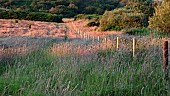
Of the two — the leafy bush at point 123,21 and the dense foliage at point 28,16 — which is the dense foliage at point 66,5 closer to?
the dense foliage at point 28,16

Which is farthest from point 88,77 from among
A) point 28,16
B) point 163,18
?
point 28,16

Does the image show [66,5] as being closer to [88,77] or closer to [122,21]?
[122,21]

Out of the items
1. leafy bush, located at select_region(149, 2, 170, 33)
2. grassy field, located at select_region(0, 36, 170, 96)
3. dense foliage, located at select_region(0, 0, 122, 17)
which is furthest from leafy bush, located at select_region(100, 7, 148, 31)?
grassy field, located at select_region(0, 36, 170, 96)

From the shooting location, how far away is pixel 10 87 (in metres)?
7.93

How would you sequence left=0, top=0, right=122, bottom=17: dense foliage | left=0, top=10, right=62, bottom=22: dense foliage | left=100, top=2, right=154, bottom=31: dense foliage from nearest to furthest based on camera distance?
left=100, top=2, right=154, bottom=31: dense foliage, left=0, top=10, right=62, bottom=22: dense foliage, left=0, top=0, right=122, bottom=17: dense foliage

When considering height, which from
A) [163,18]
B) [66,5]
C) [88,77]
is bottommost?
[66,5]

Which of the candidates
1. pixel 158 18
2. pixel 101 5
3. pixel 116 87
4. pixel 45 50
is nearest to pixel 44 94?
pixel 116 87

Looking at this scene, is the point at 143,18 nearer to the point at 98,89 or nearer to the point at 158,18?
the point at 158,18

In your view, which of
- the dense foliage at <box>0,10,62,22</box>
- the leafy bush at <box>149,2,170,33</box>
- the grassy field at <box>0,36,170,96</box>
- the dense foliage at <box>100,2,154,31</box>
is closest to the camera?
the grassy field at <box>0,36,170,96</box>

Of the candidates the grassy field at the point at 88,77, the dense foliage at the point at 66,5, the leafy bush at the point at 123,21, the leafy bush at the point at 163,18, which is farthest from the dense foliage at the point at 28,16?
the grassy field at the point at 88,77

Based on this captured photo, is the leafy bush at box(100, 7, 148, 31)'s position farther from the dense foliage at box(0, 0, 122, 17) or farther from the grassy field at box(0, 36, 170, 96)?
the grassy field at box(0, 36, 170, 96)

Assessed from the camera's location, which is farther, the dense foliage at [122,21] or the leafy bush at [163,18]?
the dense foliage at [122,21]

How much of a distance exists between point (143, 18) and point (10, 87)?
42343mm

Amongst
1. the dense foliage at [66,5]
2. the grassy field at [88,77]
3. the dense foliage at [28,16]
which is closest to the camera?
the grassy field at [88,77]
